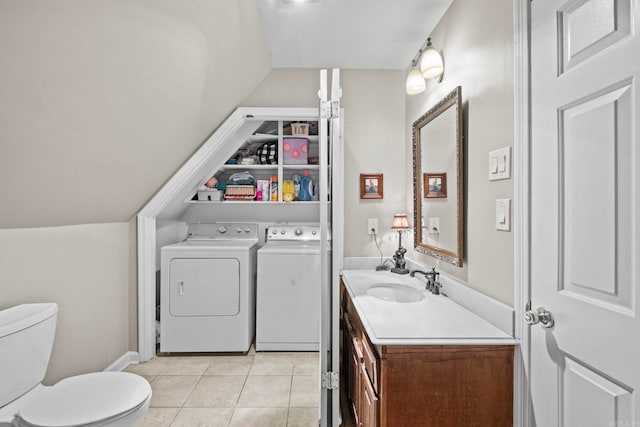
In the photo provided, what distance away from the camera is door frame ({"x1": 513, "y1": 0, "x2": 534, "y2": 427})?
1.12 metres

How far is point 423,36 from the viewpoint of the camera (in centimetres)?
215

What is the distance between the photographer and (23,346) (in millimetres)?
1508

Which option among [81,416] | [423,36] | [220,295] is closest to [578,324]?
[81,416]

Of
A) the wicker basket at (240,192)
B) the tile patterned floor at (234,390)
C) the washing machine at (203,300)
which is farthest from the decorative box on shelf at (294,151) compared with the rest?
the tile patterned floor at (234,390)

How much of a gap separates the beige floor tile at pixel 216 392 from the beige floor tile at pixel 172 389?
0.15 feet

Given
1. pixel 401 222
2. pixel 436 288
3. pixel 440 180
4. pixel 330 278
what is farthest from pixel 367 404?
pixel 401 222

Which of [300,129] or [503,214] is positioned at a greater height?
[300,129]

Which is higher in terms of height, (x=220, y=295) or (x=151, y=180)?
(x=151, y=180)

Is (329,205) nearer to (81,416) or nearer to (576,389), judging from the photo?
(576,389)

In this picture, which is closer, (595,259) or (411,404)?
(595,259)

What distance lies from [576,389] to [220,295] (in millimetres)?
2377

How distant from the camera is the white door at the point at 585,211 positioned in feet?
2.51

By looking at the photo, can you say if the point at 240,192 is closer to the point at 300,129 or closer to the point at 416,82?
the point at 300,129

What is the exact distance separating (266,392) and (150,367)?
39.7 inches
